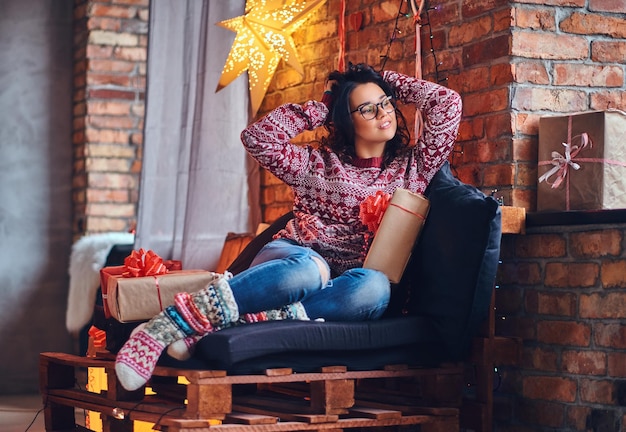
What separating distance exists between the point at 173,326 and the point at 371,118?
41.0 inches

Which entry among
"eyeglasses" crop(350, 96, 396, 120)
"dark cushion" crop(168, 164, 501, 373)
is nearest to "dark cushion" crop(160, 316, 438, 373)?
"dark cushion" crop(168, 164, 501, 373)

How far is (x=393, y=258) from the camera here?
9.97 feet

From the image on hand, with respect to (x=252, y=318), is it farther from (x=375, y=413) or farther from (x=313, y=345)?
(x=375, y=413)

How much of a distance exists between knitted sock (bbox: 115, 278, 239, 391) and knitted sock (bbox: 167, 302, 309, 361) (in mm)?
16

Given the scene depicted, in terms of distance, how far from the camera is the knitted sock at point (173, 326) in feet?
8.68

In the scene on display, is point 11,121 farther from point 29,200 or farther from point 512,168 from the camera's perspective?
point 512,168

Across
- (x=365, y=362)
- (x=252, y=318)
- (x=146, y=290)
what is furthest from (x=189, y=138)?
(x=365, y=362)

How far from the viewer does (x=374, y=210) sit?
3.11 metres

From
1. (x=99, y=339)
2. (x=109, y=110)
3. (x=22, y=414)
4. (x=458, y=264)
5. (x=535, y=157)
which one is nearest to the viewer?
(x=458, y=264)

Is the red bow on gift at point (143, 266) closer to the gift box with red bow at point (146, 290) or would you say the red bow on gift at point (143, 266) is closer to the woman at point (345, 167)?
the gift box with red bow at point (146, 290)

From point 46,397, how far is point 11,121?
2492mm

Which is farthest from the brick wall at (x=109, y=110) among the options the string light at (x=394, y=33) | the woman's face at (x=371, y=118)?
the woman's face at (x=371, y=118)

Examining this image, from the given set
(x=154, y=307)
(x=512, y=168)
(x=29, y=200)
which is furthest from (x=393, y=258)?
(x=29, y=200)

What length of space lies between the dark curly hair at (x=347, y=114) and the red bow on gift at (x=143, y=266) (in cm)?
77
